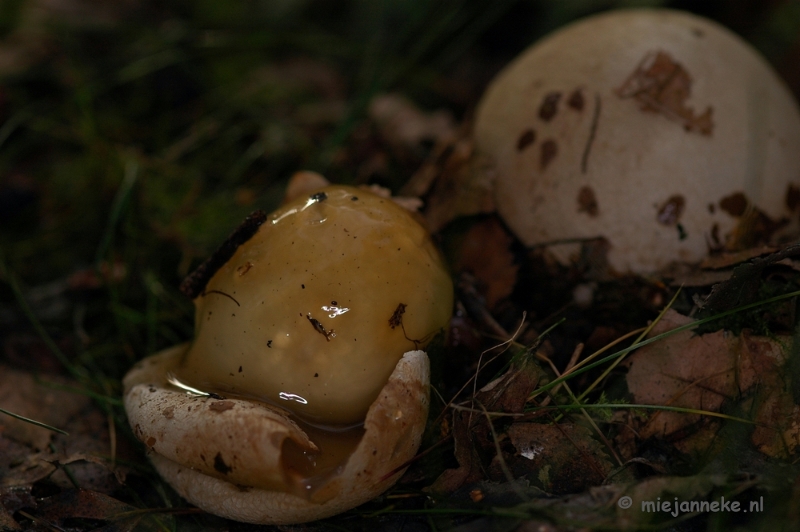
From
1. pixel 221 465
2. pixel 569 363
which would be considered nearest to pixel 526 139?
pixel 569 363

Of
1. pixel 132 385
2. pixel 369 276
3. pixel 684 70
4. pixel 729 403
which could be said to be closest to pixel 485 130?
pixel 684 70

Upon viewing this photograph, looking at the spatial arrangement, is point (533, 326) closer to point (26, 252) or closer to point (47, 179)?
point (26, 252)

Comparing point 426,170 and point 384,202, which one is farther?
point 426,170

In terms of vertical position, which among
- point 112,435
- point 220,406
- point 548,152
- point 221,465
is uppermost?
point 548,152

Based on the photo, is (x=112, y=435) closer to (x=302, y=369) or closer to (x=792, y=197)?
(x=302, y=369)

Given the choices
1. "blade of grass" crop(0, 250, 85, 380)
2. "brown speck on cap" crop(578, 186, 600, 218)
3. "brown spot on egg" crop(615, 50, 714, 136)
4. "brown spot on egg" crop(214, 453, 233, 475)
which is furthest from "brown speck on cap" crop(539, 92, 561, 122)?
"blade of grass" crop(0, 250, 85, 380)

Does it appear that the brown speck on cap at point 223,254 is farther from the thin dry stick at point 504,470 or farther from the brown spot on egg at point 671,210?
the brown spot on egg at point 671,210
